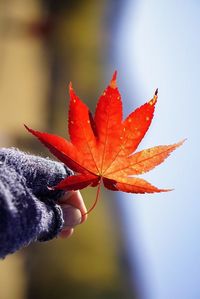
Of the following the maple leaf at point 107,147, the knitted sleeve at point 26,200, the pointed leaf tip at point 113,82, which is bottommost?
the knitted sleeve at point 26,200

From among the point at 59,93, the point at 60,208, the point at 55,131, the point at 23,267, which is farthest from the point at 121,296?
the point at 60,208

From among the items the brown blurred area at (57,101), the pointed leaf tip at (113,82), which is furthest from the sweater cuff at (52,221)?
the brown blurred area at (57,101)

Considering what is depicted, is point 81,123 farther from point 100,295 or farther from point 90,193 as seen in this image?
point 100,295

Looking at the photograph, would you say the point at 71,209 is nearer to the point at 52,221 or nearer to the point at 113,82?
Result: the point at 52,221

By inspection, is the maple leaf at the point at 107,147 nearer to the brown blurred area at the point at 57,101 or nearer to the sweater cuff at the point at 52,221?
the sweater cuff at the point at 52,221

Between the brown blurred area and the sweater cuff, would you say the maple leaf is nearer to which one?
the sweater cuff
